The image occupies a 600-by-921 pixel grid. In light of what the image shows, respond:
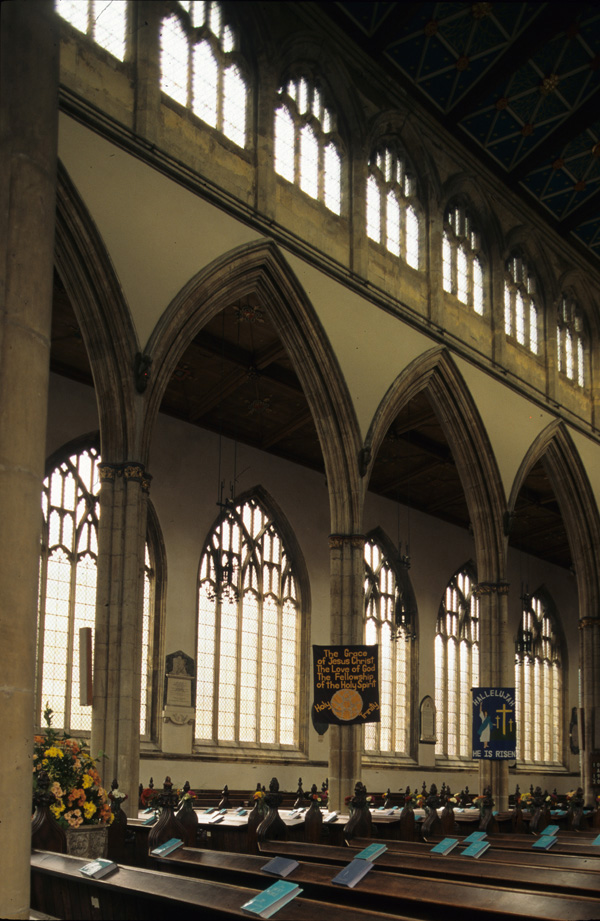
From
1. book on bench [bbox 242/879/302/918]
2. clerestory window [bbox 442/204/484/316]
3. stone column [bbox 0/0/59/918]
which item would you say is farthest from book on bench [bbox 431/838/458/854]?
clerestory window [bbox 442/204/484/316]

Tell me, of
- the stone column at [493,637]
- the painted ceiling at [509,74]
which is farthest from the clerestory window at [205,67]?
the stone column at [493,637]

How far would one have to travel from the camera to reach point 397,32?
15117mm

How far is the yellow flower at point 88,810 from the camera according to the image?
7.11m

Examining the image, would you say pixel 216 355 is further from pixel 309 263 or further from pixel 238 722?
pixel 238 722

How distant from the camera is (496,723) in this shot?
15.2 metres

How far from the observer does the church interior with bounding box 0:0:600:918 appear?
38.9ft

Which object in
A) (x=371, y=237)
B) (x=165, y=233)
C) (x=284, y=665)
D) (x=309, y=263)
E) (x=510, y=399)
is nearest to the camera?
(x=165, y=233)

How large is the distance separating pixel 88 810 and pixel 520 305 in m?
14.7

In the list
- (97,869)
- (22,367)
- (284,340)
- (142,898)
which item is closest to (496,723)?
(284,340)

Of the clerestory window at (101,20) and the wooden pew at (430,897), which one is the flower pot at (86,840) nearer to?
the wooden pew at (430,897)

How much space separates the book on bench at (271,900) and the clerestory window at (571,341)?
1742 centimetres

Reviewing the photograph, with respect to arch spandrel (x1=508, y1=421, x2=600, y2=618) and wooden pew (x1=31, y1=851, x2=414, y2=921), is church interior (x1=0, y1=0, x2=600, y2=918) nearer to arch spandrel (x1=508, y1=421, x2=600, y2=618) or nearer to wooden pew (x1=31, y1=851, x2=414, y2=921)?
arch spandrel (x1=508, y1=421, x2=600, y2=618)

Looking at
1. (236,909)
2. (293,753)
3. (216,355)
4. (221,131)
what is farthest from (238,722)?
(236,909)

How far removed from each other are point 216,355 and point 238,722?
22.7ft
